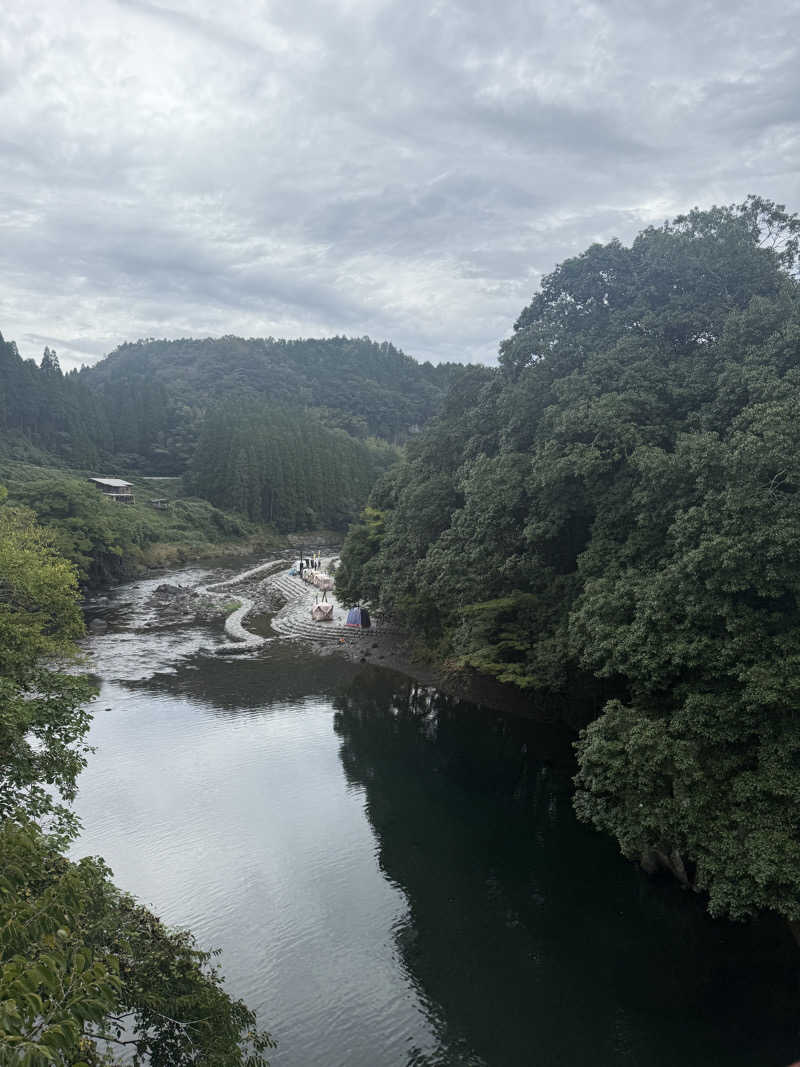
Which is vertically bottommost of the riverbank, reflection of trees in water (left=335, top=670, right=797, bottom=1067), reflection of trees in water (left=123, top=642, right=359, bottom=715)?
reflection of trees in water (left=335, top=670, right=797, bottom=1067)

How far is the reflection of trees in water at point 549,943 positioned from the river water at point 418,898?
0.05m

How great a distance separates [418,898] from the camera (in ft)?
60.3

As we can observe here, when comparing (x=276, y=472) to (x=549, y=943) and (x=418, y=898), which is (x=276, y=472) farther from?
(x=549, y=943)

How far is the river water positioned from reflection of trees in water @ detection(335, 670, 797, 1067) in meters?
0.05

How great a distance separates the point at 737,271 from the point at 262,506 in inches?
3270

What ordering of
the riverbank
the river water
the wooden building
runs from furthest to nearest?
the wooden building
the riverbank
the river water

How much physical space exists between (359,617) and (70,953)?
4033 centimetres

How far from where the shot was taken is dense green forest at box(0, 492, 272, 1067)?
517cm

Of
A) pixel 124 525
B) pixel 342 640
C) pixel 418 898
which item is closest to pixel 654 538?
pixel 418 898

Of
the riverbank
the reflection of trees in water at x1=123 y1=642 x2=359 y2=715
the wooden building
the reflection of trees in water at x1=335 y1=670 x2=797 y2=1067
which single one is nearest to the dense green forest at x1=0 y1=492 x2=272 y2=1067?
the reflection of trees in water at x1=335 y1=670 x2=797 y2=1067

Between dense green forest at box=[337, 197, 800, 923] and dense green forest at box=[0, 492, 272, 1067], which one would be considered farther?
dense green forest at box=[337, 197, 800, 923]

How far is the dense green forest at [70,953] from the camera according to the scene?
17.0 feet

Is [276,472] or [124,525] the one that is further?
[276,472]

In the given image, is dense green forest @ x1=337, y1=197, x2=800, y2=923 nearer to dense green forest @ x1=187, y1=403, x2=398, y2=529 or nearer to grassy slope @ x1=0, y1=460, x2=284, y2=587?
grassy slope @ x1=0, y1=460, x2=284, y2=587
